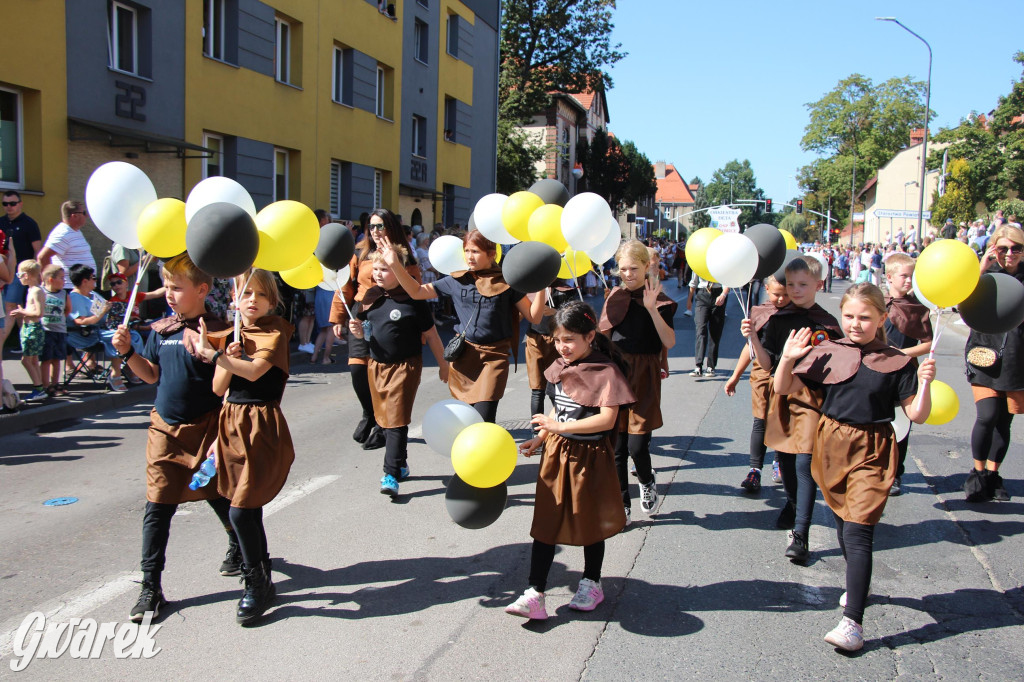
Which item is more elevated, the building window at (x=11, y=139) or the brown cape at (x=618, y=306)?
the building window at (x=11, y=139)

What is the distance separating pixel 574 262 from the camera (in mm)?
5375

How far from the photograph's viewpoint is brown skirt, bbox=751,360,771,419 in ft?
17.5

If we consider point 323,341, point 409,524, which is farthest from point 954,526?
point 323,341

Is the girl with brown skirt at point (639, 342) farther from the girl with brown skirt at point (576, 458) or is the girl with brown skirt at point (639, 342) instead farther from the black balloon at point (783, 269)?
the girl with brown skirt at point (576, 458)

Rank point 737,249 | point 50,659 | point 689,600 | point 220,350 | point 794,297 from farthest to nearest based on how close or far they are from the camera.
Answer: point 794,297 < point 737,249 < point 689,600 < point 220,350 < point 50,659

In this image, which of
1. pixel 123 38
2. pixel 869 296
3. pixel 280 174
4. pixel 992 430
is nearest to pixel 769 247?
pixel 869 296

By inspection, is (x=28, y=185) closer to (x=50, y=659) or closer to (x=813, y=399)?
(x=50, y=659)

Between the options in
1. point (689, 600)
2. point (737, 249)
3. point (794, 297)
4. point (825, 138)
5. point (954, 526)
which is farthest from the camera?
point (825, 138)

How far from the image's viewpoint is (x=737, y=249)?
4.31 m

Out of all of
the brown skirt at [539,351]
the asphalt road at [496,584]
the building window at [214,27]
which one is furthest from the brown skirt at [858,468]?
the building window at [214,27]

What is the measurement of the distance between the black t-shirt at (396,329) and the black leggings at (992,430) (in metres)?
3.80

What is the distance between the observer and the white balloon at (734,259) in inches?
170

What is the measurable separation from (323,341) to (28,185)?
15.6 ft

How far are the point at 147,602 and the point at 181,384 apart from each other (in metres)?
0.96
